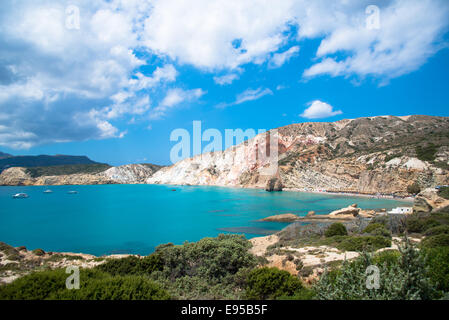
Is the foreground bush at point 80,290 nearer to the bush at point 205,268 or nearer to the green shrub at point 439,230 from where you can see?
the bush at point 205,268

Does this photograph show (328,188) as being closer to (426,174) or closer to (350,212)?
(426,174)

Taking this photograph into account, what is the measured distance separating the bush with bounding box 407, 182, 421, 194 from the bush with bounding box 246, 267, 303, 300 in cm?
6377

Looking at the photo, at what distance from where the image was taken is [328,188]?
81875 mm

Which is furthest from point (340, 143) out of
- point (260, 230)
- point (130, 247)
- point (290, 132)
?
point (130, 247)

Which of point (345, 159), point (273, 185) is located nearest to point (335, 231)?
point (273, 185)

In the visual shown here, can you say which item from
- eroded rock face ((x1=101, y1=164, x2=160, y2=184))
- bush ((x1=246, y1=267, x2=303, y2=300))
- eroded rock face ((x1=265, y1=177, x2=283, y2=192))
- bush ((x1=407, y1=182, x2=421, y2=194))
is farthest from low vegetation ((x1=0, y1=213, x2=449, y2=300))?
eroded rock face ((x1=101, y1=164, x2=160, y2=184))

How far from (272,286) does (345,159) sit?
282 ft

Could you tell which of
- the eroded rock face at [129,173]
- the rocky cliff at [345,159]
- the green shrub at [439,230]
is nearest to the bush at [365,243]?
the green shrub at [439,230]

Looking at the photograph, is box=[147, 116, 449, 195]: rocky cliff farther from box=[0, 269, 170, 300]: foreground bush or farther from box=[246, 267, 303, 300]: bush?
box=[0, 269, 170, 300]: foreground bush

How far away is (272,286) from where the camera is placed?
293 inches

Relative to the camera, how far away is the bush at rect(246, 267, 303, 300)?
7266 mm

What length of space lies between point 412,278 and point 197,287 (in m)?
6.12

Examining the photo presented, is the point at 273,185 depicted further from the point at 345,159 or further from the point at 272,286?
the point at 272,286

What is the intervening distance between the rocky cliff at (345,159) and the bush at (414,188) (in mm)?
914
